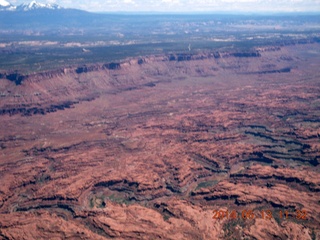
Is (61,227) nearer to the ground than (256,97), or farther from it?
nearer to the ground

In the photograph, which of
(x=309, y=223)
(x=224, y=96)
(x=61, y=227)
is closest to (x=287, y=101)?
(x=224, y=96)

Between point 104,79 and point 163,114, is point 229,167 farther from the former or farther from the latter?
point 104,79
